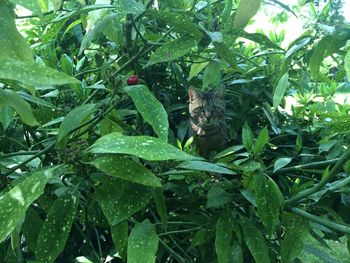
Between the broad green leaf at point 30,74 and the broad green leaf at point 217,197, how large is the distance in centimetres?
36

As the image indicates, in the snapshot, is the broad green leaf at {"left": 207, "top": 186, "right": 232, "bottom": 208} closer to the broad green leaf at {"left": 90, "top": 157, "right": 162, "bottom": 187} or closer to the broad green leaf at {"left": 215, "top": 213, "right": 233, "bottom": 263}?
the broad green leaf at {"left": 215, "top": 213, "right": 233, "bottom": 263}

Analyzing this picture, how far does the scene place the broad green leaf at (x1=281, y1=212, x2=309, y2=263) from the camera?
714 millimetres

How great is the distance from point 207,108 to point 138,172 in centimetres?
65

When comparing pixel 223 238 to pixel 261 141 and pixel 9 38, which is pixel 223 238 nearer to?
pixel 261 141

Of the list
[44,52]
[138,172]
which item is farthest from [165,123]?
[44,52]

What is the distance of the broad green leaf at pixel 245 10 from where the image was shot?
65 cm

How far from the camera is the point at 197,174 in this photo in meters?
0.71

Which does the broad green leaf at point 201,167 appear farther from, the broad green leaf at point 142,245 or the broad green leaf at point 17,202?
the broad green leaf at point 17,202

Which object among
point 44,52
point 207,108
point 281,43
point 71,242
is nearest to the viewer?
point 71,242

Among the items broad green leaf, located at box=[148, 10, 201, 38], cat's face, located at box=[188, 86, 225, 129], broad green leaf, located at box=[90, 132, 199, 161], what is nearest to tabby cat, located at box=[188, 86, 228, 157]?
cat's face, located at box=[188, 86, 225, 129]

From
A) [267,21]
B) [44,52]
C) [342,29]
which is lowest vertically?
[267,21]

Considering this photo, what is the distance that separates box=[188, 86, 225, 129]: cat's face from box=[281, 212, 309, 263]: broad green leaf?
45 centimetres

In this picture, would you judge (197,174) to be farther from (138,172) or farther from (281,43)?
(281,43)

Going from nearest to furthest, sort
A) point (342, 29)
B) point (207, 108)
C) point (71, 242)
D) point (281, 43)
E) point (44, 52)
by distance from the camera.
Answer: point (342, 29) < point (71, 242) < point (44, 52) < point (207, 108) < point (281, 43)
